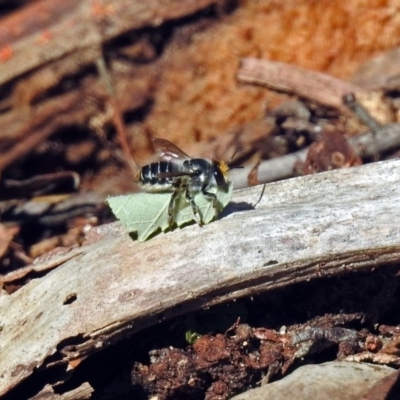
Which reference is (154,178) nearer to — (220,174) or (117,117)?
(220,174)

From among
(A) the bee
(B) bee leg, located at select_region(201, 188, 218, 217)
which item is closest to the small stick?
(A) the bee

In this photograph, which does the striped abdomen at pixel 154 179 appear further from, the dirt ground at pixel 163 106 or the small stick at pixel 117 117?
the small stick at pixel 117 117

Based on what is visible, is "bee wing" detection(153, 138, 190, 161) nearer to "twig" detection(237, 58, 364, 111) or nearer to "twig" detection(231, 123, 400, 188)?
"twig" detection(231, 123, 400, 188)

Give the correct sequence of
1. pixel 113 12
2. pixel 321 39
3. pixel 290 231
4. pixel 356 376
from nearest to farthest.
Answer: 1. pixel 356 376
2. pixel 290 231
3. pixel 113 12
4. pixel 321 39

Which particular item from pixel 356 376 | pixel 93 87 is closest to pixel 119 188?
pixel 93 87

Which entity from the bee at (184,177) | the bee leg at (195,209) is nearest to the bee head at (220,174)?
the bee at (184,177)

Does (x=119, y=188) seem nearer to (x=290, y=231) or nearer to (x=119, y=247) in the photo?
(x=119, y=247)

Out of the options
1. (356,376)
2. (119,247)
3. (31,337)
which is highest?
(119,247)
